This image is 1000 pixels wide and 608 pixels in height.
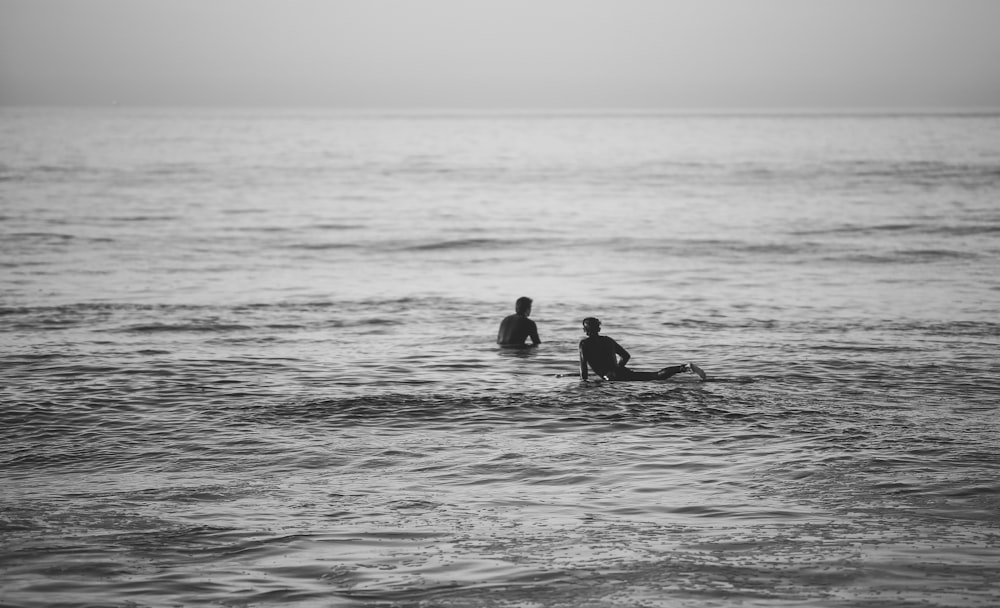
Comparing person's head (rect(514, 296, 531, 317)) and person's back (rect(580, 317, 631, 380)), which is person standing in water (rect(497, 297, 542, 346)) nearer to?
person's head (rect(514, 296, 531, 317))

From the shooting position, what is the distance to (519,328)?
19.1m

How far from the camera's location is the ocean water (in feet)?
28.6

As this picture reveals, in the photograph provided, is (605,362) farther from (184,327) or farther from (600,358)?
(184,327)

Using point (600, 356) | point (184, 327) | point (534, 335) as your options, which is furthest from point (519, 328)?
point (184, 327)

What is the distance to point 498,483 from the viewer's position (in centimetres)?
1130

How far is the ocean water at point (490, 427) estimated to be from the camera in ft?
28.6

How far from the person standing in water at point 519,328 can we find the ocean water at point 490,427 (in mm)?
272

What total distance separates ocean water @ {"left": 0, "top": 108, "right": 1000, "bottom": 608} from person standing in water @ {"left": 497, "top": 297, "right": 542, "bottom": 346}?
0.27 meters

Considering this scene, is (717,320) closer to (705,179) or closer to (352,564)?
(352,564)

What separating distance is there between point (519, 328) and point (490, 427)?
18.0 feet

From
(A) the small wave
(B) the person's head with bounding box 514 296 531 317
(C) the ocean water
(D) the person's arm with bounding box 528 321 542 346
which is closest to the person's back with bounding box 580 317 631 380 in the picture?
(C) the ocean water

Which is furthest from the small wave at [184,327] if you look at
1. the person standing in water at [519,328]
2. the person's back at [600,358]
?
the person's back at [600,358]

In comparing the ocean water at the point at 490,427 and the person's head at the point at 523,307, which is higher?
the person's head at the point at 523,307

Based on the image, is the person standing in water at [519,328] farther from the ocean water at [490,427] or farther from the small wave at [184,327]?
the small wave at [184,327]
